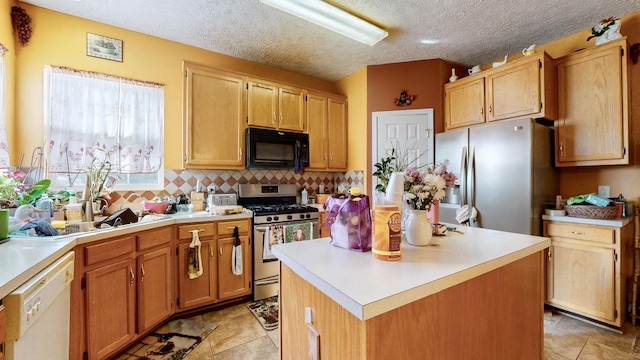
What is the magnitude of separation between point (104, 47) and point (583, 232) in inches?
183

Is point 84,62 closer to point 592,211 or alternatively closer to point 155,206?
point 155,206

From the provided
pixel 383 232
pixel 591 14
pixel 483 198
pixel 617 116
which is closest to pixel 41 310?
pixel 383 232

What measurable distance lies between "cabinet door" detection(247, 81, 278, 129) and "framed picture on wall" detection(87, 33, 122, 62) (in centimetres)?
126

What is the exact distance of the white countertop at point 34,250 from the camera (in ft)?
3.09

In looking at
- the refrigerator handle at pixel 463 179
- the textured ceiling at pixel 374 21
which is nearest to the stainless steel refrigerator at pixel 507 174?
the refrigerator handle at pixel 463 179

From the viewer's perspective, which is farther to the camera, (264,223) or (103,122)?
(264,223)

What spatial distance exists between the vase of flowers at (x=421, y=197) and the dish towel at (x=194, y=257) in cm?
185

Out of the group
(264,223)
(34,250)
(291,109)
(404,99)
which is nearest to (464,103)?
(404,99)

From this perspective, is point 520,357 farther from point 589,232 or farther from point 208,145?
point 208,145

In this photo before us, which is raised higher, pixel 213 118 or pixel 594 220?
pixel 213 118

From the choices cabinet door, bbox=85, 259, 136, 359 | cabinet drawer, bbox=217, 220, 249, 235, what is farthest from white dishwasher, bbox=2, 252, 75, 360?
cabinet drawer, bbox=217, 220, 249, 235

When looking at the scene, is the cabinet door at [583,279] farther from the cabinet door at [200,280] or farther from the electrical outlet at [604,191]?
the cabinet door at [200,280]

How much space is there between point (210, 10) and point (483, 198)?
10.2 feet

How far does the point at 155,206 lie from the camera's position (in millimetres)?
2412
